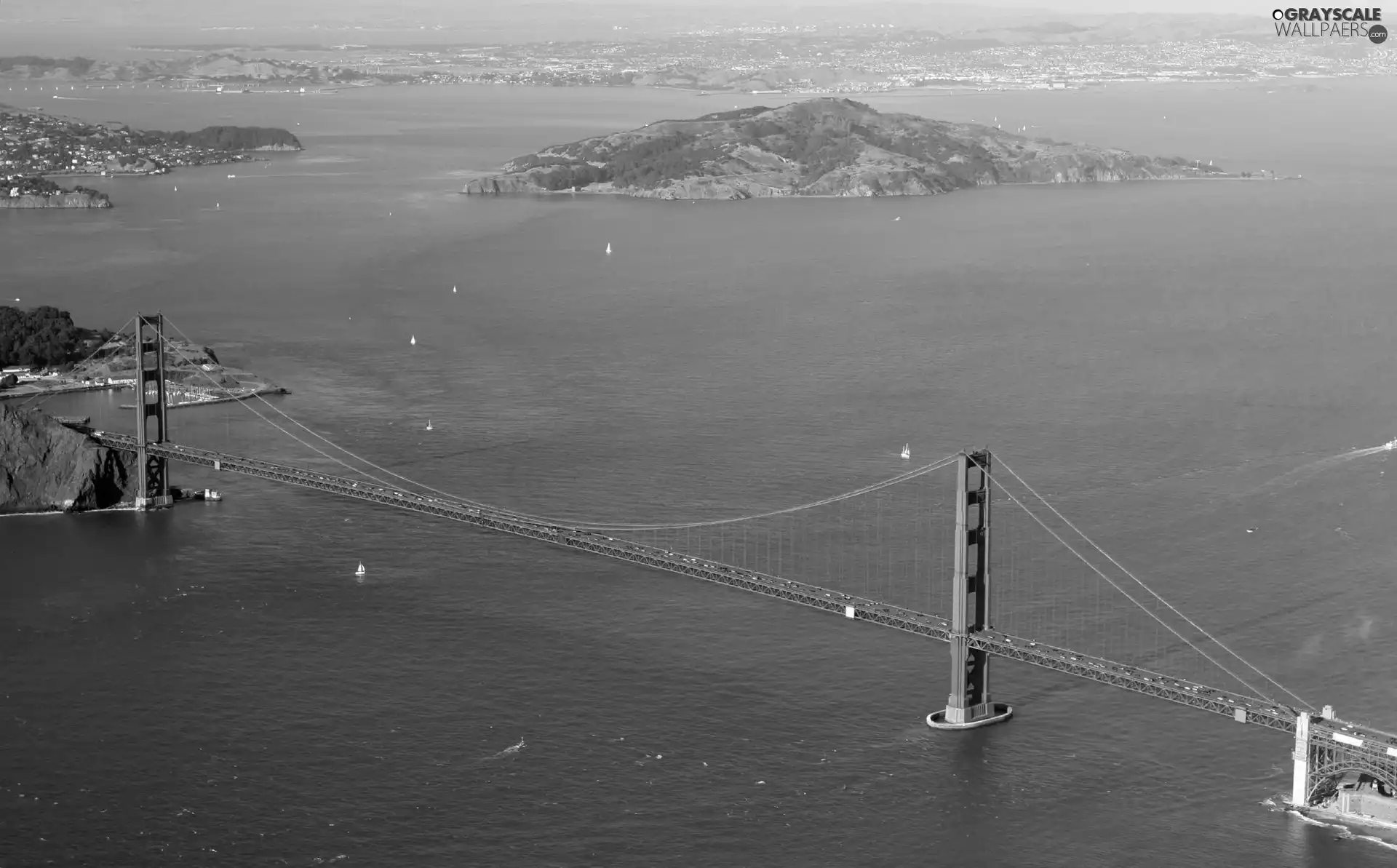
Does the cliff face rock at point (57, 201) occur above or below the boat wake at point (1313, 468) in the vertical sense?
above

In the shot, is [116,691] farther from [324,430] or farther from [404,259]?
[404,259]

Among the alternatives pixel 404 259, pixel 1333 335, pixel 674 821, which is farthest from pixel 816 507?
pixel 404 259

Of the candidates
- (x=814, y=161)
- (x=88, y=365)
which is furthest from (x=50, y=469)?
(x=814, y=161)

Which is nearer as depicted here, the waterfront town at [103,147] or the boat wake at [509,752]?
the boat wake at [509,752]

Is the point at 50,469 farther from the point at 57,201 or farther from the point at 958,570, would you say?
the point at 57,201

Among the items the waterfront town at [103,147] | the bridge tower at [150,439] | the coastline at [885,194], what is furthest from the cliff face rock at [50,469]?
the waterfront town at [103,147]

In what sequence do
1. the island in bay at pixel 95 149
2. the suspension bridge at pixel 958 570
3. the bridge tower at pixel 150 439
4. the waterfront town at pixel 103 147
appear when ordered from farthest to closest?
the waterfront town at pixel 103 147, the island in bay at pixel 95 149, the bridge tower at pixel 150 439, the suspension bridge at pixel 958 570

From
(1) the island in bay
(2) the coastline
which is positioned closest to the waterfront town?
(1) the island in bay

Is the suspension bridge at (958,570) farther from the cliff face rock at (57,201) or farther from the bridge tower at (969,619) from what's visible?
the cliff face rock at (57,201)
